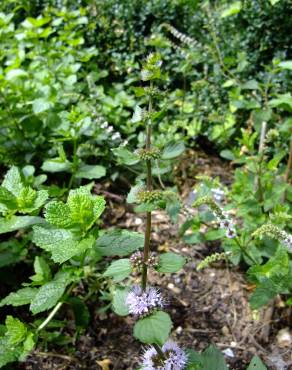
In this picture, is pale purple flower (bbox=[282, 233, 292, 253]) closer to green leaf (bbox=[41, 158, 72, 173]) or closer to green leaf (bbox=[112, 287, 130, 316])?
green leaf (bbox=[112, 287, 130, 316])

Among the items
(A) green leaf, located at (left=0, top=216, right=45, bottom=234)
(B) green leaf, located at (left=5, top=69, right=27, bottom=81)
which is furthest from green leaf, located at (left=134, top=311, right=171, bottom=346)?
(B) green leaf, located at (left=5, top=69, right=27, bottom=81)

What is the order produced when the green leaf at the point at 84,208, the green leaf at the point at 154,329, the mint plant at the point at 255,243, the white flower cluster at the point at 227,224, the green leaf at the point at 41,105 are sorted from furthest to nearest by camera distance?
the green leaf at the point at 41,105
the white flower cluster at the point at 227,224
the mint plant at the point at 255,243
the green leaf at the point at 84,208
the green leaf at the point at 154,329

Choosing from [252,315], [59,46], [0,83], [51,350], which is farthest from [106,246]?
[59,46]

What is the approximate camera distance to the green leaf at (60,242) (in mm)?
1243

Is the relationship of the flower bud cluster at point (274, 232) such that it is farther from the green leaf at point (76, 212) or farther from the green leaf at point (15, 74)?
the green leaf at point (15, 74)

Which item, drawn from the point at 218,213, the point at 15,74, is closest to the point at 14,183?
the point at 218,213

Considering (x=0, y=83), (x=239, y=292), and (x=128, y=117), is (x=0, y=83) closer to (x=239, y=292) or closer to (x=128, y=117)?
(x=128, y=117)

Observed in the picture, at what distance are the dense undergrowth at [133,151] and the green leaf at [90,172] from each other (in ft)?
0.04

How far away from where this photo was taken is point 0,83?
2627 mm

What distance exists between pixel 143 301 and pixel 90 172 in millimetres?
1011

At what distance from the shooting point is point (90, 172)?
86.8 inches

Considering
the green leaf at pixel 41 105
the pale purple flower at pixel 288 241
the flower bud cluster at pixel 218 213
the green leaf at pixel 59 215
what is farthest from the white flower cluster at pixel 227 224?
the green leaf at pixel 41 105

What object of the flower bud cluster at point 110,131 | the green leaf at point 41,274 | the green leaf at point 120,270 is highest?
the green leaf at point 120,270

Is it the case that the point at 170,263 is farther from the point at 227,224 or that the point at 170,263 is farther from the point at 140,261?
the point at 227,224
